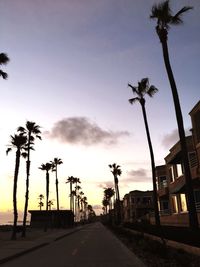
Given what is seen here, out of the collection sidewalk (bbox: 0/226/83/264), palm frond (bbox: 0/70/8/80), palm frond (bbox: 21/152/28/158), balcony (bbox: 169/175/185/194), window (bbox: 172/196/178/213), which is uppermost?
palm frond (bbox: 0/70/8/80)

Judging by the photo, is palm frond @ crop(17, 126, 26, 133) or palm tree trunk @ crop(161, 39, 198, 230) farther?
palm frond @ crop(17, 126, 26, 133)

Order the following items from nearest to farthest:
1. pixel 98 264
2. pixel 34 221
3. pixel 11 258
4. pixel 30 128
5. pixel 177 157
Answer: pixel 98 264 → pixel 11 258 → pixel 177 157 → pixel 30 128 → pixel 34 221

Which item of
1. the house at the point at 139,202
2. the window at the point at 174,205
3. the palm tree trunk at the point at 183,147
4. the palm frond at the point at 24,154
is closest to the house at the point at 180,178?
the window at the point at 174,205

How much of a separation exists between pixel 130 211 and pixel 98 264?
110024 millimetres

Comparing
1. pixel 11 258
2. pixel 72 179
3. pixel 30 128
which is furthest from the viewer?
pixel 72 179

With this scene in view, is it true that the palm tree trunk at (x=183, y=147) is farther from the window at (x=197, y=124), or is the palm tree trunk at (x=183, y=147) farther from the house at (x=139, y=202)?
the house at (x=139, y=202)

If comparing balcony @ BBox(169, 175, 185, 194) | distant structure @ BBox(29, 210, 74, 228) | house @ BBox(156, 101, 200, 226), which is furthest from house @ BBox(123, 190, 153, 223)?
balcony @ BBox(169, 175, 185, 194)

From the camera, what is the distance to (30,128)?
44.8 metres

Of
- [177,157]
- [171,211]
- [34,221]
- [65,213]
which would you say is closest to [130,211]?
[65,213]

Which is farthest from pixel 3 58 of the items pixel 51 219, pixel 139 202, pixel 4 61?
pixel 139 202

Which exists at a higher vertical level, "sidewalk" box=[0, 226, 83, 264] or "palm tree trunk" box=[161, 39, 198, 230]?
"palm tree trunk" box=[161, 39, 198, 230]

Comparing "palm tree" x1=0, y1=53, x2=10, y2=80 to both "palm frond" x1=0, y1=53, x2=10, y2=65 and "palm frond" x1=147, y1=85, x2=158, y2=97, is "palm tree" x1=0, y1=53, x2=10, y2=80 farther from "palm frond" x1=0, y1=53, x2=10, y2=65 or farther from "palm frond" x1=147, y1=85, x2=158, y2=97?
"palm frond" x1=147, y1=85, x2=158, y2=97

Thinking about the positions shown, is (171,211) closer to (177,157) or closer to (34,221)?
A: (177,157)

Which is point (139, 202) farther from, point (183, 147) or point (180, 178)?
point (183, 147)
